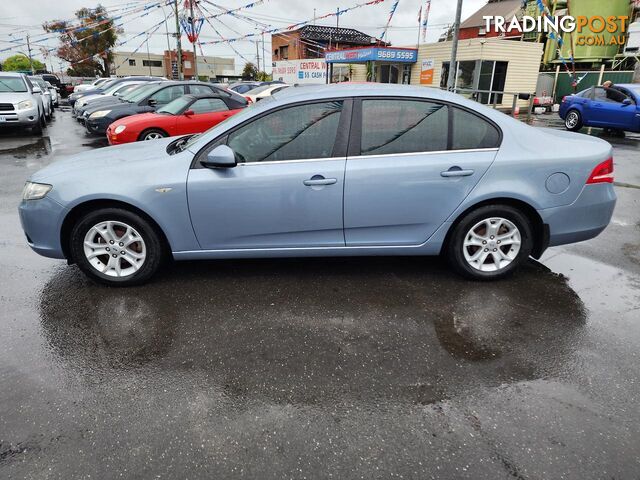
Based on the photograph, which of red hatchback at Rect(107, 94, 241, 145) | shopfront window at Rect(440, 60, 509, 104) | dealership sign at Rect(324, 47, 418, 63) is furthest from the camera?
dealership sign at Rect(324, 47, 418, 63)

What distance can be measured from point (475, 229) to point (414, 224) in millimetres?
560

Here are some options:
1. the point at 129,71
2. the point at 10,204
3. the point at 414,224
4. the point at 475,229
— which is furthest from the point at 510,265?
the point at 129,71

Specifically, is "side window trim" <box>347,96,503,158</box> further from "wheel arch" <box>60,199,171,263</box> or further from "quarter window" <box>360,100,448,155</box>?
"wheel arch" <box>60,199,171,263</box>

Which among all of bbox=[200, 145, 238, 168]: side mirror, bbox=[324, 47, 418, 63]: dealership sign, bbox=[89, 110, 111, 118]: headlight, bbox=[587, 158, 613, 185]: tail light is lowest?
bbox=[89, 110, 111, 118]: headlight

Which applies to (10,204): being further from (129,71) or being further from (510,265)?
(129,71)

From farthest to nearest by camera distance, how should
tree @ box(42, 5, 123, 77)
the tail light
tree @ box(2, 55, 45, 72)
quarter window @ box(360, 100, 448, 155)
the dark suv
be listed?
tree @ box(2, 55, 45, 72)
tree @ box(42, 5, 123, 77)
the dark suv
the tail light
quarter window @ box(360, 100, 448, 155)

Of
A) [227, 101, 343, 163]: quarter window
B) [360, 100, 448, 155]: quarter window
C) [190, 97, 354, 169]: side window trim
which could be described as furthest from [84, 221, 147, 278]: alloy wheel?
[360, 100, 448, 155]: quarter window

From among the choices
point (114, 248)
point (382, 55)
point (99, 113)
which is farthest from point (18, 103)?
point (382, 55)

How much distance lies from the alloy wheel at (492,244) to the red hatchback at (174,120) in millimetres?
6885

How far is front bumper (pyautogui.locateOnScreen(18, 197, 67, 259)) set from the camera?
364cm

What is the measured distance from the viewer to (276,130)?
3.68 m

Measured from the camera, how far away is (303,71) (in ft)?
125

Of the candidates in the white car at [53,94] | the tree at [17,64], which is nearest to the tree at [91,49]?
the tree at [17,64]

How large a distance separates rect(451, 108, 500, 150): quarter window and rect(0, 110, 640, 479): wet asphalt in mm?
1197
